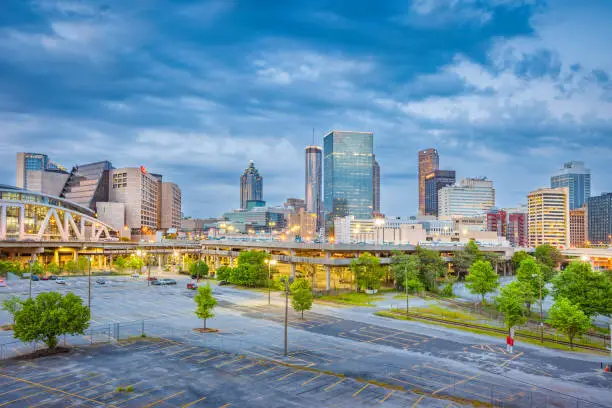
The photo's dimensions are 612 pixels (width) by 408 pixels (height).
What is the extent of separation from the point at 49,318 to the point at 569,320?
178 feet

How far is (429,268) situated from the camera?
341ft

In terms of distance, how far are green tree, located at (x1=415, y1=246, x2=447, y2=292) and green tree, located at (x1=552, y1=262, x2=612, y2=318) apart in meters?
40.2

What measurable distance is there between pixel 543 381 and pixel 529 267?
50297 mm

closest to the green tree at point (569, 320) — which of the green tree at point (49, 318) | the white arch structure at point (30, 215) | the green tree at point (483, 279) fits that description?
the green tree at point (483, 279)

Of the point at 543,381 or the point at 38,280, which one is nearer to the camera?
the point at 543,381

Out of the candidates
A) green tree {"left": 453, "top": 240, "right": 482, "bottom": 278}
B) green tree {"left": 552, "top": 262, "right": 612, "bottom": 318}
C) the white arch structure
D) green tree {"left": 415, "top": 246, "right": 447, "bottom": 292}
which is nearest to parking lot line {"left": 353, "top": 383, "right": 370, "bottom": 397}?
green tree {"left": 552, "top": 262, "right": 612, "bottom": 318}

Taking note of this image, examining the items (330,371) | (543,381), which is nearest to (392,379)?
(330,371)

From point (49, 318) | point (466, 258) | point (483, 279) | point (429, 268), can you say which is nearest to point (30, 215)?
point (429, 268)

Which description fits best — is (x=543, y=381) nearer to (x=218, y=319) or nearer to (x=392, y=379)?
(x=392, y=379)

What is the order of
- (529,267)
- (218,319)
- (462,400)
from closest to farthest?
(462,400) → (218,319) → (529,267)

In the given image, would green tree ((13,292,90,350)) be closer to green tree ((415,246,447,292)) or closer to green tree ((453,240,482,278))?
green tree ((415,246,447,292))

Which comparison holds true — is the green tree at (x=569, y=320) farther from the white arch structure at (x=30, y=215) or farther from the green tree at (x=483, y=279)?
the white arch structure at (x=30, y=215)

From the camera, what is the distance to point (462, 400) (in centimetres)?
3192

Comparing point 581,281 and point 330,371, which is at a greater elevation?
point 581,281
